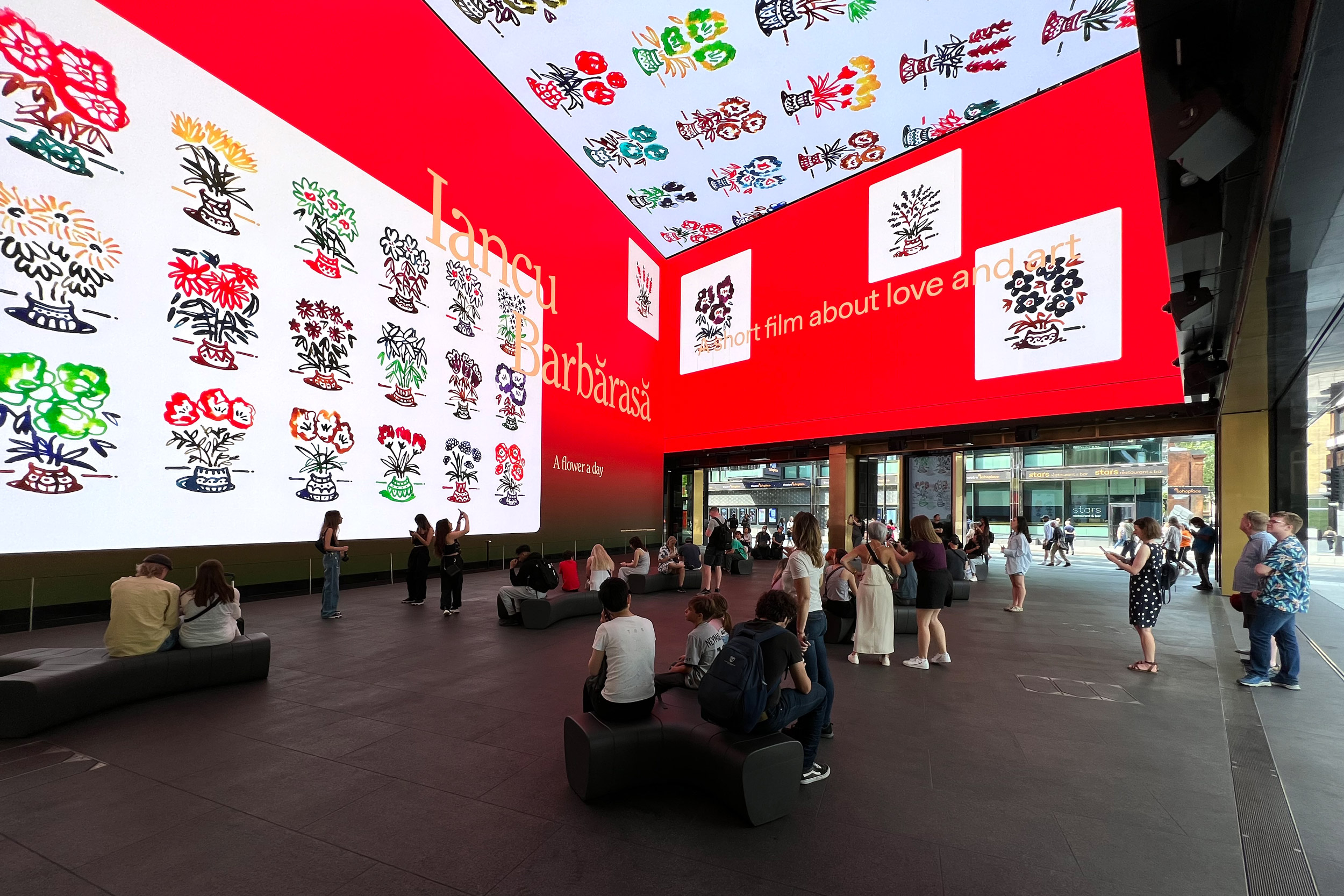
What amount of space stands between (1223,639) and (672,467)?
16189 millimetres

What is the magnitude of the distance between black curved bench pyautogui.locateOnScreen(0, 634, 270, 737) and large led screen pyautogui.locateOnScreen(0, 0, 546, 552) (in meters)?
3.64

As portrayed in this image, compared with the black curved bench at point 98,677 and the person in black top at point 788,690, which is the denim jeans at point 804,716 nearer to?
the person in black top at point 788,690

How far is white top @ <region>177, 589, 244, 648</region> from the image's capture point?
4660 millimetres

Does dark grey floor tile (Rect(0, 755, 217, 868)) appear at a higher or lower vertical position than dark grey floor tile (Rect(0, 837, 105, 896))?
lower

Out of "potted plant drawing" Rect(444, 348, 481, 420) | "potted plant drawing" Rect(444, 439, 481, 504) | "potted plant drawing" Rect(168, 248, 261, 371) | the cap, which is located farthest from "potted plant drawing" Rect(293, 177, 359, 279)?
the cap

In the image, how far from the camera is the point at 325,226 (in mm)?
9867

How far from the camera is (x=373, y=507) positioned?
1055 cm

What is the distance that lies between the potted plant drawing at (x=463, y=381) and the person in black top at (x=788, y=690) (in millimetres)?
10628

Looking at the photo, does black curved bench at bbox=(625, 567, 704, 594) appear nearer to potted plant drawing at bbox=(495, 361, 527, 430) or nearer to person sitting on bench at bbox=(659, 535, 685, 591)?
person sitting on bench at bbox=(659, 535, 685, 591)

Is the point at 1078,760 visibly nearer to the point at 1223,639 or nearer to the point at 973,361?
the point at 1223,639

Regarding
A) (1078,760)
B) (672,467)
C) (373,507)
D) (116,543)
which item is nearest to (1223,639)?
(1078,760)

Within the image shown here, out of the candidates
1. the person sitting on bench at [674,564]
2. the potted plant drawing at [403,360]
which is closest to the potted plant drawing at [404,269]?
the potted plant drawing at [403,360]

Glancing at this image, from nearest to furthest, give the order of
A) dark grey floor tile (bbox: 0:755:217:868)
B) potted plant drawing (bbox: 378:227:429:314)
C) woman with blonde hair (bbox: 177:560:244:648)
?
dark grey floor tile (bbox: 0:755:217:868), woman with blonde hair (bbox: 177:560:244:648), potted plant drawing (bbox: 378:227:429:314)

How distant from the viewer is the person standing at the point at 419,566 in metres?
9.05
